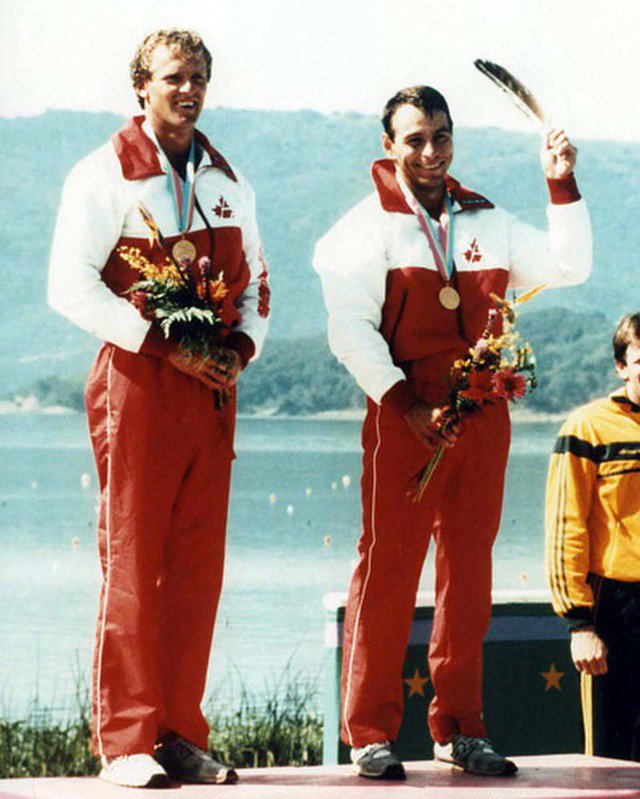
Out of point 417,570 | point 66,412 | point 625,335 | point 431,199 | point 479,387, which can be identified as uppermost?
point 66,412

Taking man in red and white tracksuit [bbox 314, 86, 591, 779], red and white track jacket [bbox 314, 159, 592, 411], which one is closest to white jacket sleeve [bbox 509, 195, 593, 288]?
red and white track jacket [bbox 314, 159, 592, 411]

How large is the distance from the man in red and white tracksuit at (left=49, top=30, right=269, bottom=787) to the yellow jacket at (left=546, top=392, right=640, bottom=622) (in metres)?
0.87

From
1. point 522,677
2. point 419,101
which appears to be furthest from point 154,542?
point 522,677

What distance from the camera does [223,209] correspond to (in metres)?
4.08

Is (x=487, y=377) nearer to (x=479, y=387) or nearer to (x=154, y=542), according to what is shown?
(x=479, y=387)

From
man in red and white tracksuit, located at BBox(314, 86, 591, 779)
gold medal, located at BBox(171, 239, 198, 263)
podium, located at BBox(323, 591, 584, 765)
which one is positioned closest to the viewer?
gold medal, located at BBox(171, 239, 198, 263)

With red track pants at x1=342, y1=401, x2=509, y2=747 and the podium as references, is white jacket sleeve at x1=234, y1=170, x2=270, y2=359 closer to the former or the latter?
red track pants at x1=342, y1=401, x2=509, y2=747

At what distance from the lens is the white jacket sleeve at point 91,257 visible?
3854 millimetres

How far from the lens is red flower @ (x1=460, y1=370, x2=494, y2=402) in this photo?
160 inches

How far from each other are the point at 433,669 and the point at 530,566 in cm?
797

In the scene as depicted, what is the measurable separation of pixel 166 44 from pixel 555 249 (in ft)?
3.91

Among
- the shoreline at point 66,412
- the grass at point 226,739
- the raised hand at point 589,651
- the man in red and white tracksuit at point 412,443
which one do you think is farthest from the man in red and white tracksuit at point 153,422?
the shoreline at point 66,412

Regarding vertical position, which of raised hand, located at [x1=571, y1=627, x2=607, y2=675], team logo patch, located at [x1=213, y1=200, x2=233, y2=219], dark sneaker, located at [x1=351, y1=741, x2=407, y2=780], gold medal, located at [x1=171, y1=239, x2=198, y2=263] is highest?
A: team logo patch, located at [x1=213, y1=200, x2=233, y2=219]

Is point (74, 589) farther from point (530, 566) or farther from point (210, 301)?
point (210, 301)
